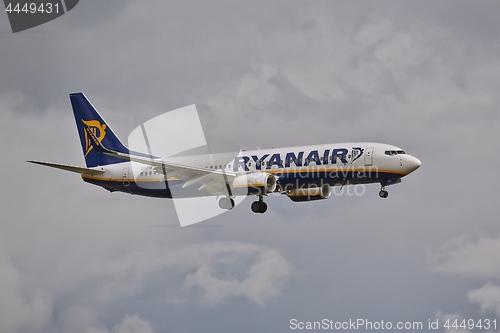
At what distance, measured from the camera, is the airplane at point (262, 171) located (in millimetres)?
57000

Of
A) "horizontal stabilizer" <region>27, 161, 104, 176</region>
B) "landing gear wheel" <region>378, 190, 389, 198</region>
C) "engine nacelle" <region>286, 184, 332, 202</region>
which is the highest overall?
"horizontal stabilizer" <region>27, 161, 104, 176</region>

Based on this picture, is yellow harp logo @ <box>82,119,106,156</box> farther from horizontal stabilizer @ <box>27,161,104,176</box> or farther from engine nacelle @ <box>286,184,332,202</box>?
engine nacelle @ <box>286,184,332,202</box>

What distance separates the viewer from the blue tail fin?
7088 centimetres

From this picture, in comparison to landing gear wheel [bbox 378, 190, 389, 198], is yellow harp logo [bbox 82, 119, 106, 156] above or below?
above

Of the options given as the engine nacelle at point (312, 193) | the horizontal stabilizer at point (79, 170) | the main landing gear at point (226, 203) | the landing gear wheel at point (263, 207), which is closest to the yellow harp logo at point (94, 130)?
the horizontal stabilizer at point (79, 170)

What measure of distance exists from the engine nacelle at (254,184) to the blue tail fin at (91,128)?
1638 cm

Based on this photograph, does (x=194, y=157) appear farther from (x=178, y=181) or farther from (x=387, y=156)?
(x=387, y=156)

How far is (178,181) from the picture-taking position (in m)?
64.2

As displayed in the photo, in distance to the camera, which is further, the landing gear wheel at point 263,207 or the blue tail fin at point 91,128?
the blue tail fin at point 91,128

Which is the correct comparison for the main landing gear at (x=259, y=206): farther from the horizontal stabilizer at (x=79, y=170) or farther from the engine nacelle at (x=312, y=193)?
the horizontal stabilizer at (x=79, y=170)

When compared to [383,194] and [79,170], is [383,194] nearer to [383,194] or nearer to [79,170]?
[383,194]

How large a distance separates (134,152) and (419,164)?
81.4ft

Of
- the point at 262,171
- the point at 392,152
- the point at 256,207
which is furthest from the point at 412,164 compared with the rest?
the point at 256,207

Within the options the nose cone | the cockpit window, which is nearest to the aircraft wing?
the cockpit window
